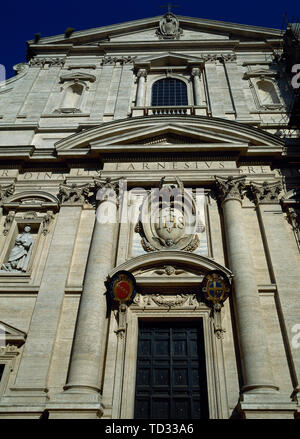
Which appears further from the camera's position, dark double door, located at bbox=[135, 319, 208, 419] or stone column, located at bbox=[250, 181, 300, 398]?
stone column, located at bbox=[250, 181, 300, 398]

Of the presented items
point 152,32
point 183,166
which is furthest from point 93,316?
point 152,32

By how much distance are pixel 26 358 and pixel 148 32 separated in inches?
793

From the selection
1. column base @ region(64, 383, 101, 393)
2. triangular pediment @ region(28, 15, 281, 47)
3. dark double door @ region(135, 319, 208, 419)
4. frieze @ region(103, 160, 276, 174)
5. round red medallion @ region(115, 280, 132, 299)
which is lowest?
column base @ region(64, 383, 101, 393)

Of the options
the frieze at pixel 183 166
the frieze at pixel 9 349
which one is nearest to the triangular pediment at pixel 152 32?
the frieze at pixel 183 166

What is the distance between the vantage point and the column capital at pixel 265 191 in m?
12.7

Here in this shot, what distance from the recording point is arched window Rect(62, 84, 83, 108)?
58.7 ft

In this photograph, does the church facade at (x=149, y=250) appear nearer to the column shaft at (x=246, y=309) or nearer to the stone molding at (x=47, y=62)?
the column shaft at (x=246, y=309)

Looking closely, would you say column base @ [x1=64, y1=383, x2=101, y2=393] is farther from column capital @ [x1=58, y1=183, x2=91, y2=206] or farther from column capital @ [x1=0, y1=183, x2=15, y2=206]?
column capital @ [x1=0, y1=183, x2=15, y2=206]

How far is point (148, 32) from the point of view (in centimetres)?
2216

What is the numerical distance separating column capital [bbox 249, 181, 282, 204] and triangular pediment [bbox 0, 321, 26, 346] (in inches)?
347

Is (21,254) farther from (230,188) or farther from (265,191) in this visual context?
(265,191)

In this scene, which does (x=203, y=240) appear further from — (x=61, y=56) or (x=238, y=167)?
(x=61, y=56)

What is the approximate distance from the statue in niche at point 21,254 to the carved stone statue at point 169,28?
15.4 metres

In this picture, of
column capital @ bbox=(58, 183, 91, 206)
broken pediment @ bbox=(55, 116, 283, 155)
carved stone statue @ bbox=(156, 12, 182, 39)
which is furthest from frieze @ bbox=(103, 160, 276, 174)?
carved stone statue @ bbox=(156, 12, 182, 39)
